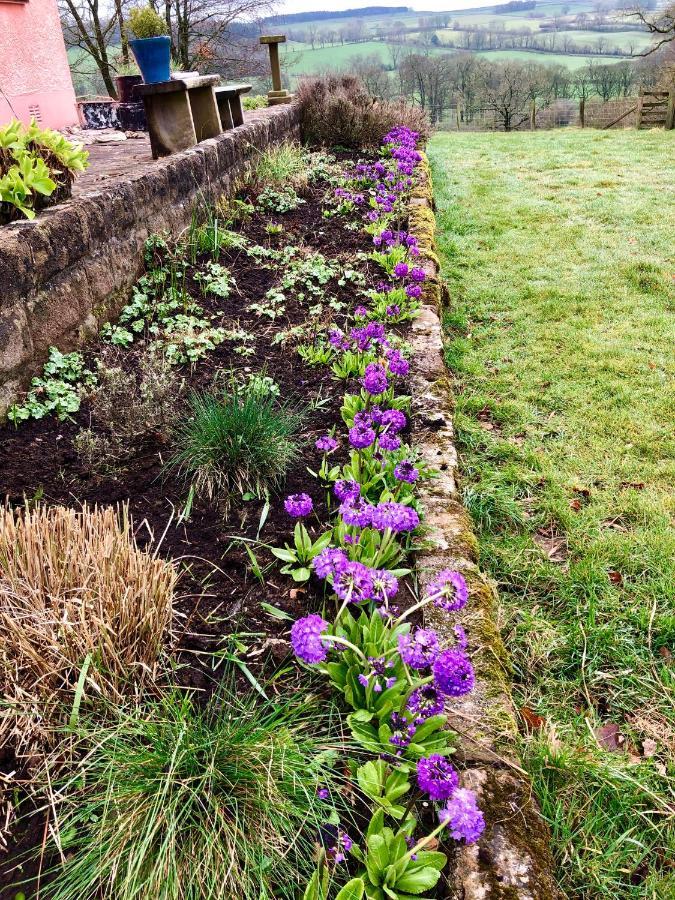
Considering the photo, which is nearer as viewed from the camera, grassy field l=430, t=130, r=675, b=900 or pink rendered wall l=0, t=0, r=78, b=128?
grassy field l=430, t=130, r=675, b=900

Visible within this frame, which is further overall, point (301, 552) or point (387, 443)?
point (387, 443)

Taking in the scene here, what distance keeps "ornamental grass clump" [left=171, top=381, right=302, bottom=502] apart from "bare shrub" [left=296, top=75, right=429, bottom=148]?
7.98m

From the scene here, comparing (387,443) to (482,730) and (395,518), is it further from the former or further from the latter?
(482,730)

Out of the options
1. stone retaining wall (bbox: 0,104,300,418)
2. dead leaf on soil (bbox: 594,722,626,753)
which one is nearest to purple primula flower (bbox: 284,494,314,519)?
dead leaf on soil (bbox: 594,722,626,753)

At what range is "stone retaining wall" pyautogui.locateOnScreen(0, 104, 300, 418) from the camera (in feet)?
9.12

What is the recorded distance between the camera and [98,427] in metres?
2.76

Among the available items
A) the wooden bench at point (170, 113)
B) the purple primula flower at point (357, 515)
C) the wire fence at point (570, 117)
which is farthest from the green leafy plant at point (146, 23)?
the wire fence at point (570, 117)

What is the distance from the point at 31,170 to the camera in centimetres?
302

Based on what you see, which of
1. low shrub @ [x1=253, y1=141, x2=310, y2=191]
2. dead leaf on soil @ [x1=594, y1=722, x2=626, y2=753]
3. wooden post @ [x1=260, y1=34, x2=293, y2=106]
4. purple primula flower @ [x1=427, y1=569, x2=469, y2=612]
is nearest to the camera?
purple primula flower @ [x1=427, y1=569, x2=469, y2=612]

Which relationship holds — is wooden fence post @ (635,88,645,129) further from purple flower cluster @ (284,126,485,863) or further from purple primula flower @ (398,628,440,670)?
purple primula flower @ (398,628,440,670)

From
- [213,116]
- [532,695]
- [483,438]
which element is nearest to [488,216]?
[213,116]

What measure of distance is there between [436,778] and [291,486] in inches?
54.4

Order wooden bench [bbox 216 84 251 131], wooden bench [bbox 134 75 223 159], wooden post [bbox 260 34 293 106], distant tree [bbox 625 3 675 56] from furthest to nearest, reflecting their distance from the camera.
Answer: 1. distant tree [bbox 625 3 675 56]
2. wooden post [bbox 260 34 293 106]
3. wooden bench [bbox 216 84 251 131]
4. wooden bench [bbox 134 75 223 159]

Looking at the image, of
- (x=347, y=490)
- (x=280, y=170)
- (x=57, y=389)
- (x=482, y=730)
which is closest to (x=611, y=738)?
(x=482, y=730)
